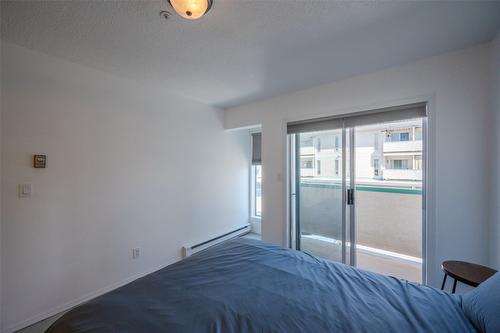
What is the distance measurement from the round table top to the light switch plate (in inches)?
141

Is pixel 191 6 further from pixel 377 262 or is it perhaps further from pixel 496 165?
pixel 377 262

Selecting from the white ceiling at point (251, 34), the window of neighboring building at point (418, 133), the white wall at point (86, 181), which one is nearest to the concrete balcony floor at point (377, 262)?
the window of neighboring building at point (418, 133)

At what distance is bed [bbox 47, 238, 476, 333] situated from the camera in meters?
0.95

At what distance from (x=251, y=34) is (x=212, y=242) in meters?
3.09

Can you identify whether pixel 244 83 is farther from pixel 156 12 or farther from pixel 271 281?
pixel 271 281

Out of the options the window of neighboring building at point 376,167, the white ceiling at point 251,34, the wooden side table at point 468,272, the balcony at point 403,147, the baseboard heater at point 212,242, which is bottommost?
the baseboard heater at point 212,242

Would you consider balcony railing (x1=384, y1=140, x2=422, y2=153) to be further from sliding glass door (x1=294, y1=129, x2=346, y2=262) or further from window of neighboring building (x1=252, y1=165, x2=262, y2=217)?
window of neighboring building (x1=252, y1=165, x2=262, y2=217)

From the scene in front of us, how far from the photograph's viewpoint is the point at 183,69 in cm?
225

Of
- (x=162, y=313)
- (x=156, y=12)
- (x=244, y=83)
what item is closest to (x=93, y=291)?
(x=162, y=313)

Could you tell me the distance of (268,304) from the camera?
43.5 inches

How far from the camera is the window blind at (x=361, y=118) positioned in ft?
7.14

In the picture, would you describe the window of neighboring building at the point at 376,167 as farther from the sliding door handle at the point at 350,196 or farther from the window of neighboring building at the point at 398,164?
the sliding door handle at the point at 350,196

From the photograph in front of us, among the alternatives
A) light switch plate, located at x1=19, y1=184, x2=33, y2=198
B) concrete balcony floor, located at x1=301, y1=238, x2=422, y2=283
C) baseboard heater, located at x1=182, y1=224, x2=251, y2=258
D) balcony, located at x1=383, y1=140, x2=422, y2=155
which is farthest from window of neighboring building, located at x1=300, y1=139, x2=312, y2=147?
light switch plate, located at x1=19, y1=184, x2=33, y2=198

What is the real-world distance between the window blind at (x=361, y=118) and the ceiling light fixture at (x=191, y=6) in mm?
1974
